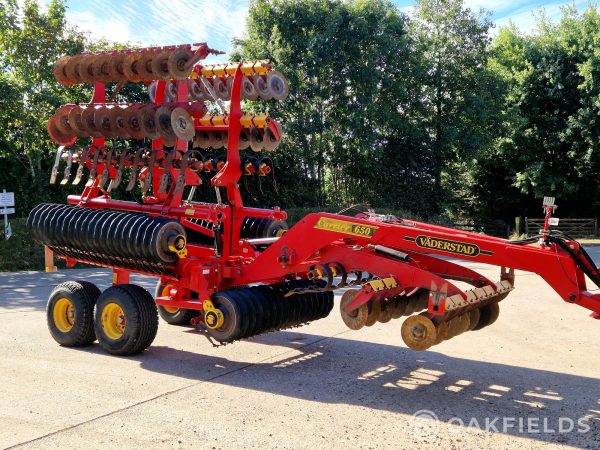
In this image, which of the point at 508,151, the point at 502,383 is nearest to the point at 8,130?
the point at 502,383

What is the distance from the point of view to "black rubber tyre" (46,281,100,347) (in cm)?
758

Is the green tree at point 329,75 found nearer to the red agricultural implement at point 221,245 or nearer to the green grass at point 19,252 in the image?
the green grass at point 19,252

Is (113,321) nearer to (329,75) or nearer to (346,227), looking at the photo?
(346,227)

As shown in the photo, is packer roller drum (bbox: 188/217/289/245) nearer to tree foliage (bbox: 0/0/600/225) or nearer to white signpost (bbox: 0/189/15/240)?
white signpost (bbox: 0/189/15/240)

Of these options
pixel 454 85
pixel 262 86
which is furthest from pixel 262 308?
pixel 454 85

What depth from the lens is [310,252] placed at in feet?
21.7

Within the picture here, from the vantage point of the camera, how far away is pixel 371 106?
26.6 m

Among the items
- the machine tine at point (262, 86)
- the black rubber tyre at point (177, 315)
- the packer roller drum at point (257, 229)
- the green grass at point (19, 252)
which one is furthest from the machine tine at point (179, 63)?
the green grass at point (19, 252)

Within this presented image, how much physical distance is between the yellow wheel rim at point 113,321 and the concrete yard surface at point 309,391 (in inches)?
9.9

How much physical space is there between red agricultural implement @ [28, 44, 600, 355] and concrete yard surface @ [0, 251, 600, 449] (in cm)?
48

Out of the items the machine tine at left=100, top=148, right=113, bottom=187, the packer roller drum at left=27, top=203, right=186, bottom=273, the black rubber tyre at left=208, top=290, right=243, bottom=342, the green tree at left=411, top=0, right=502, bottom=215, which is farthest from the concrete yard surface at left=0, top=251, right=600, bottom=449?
the green tree at left=411, top=0, right=502, bottom=215

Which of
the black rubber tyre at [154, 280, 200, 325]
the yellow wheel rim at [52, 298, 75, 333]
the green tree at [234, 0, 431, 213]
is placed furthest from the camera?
the green tree at [234, 0, 431, 213]

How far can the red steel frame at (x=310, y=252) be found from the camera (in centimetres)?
561

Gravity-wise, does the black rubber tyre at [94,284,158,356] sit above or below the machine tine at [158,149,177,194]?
below
